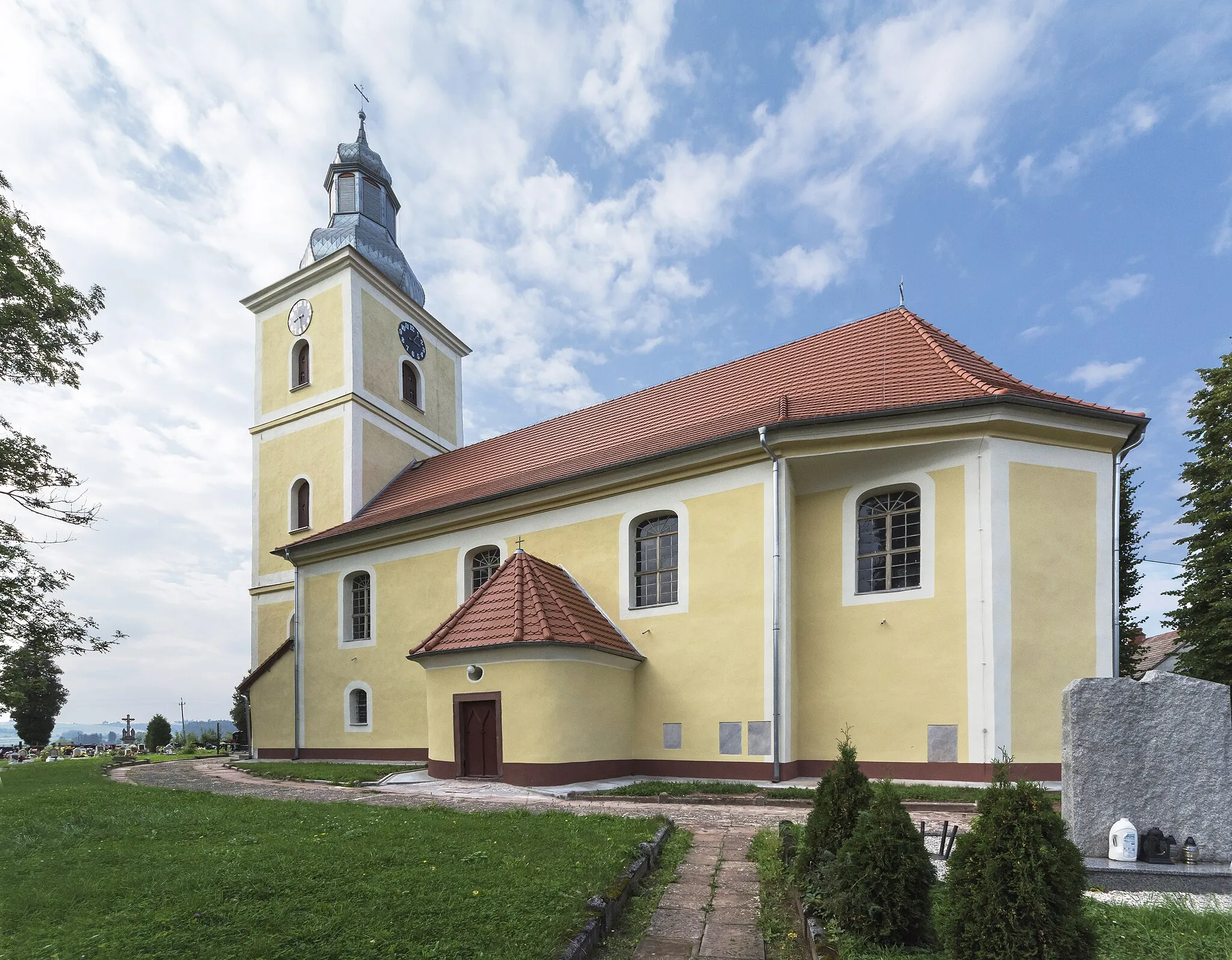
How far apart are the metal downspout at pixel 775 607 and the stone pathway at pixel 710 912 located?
5.48 meters

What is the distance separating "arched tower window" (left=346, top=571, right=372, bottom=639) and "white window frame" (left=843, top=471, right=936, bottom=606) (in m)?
12.2

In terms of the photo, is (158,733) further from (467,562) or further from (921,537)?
(921,537)

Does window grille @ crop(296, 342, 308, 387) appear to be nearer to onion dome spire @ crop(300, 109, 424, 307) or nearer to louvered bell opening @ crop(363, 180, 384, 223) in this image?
onion dome spire @ crop(300, 109, 424, 307)

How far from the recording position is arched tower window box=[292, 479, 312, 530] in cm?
2311

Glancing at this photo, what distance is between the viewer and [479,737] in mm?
13656

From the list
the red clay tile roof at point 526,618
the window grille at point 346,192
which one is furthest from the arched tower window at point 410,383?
the red clay tile roof at point 526,618

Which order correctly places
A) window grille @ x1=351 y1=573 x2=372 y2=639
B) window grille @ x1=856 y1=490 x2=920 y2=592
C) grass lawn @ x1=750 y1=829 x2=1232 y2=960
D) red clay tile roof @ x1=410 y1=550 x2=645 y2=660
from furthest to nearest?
window grille @ x1=351 y1=573 x2=372 y2=639
red clay tile roof @ x1=410 y1=550 x2=645 y2=660
window grille @ x1=856 y1=490 x2=920 y2=592
grass lawn @ x1=750 y1=829 x2=1232 y2=960

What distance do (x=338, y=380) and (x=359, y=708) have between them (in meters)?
9.58

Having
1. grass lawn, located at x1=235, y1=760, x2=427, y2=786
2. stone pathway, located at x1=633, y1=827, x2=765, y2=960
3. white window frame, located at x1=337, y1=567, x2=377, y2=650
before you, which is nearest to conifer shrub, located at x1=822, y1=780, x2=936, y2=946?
stone pathway, located at x1=633, y1=827, x2=765, y2=960

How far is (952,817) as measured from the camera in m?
8.64

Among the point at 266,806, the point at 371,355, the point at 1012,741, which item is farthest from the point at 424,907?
the point at 371,355

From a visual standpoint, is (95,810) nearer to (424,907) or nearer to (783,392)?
(424,907)

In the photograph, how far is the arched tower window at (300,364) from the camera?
953 inches

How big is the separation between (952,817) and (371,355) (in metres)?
20.1
